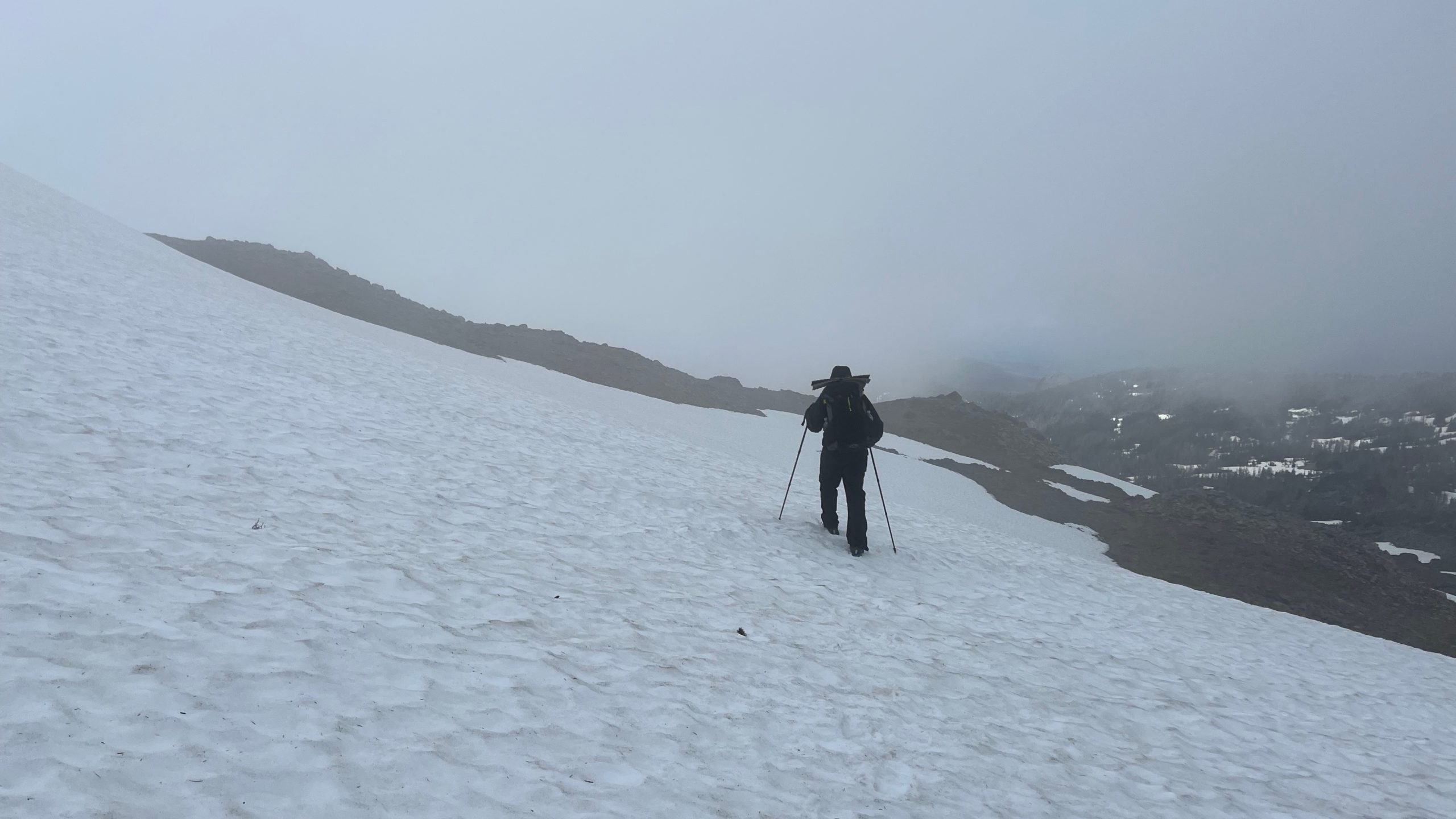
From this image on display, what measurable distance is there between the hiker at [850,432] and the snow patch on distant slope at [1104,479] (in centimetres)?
3490

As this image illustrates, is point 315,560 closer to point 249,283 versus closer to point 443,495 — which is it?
point 443,495

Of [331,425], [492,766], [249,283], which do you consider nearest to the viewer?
[492,766]

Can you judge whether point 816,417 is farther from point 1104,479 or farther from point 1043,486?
point 1104,479

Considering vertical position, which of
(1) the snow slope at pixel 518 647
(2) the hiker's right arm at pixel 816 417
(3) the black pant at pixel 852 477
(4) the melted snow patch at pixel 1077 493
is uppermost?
(2) the hiker's right arm at pixel 816 417

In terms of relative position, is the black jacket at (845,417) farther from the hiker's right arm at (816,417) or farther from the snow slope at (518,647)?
the snow slope at (518,647)

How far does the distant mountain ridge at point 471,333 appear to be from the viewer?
5094 centimetres

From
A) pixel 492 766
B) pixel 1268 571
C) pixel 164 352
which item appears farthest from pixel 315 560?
pixel 1268 571

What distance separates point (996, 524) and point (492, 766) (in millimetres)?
25925

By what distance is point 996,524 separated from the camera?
27.1m

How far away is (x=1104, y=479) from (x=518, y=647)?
46.9 m

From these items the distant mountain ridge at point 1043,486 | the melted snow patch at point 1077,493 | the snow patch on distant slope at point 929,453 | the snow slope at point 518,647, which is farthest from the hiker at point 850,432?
the melted snow patch at point 1077,493

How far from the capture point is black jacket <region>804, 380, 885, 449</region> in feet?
36.4

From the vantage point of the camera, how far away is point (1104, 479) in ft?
146

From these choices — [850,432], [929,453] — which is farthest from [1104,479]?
[850,432]
